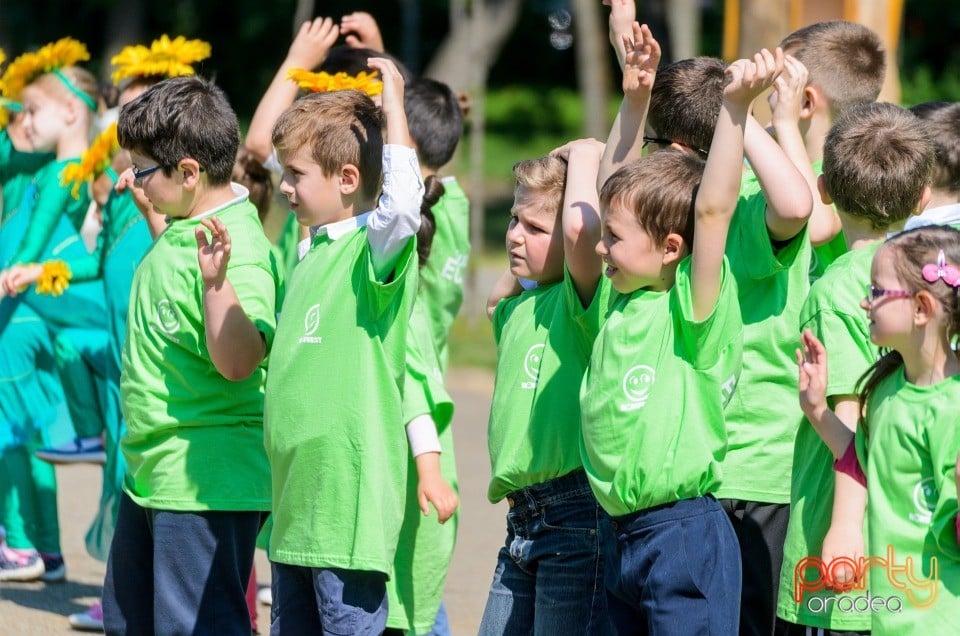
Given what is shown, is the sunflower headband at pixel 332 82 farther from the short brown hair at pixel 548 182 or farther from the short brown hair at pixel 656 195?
the short brown hair at pixel 656 195

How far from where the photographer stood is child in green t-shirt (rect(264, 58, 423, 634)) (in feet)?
11.2

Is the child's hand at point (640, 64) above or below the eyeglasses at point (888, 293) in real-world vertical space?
above

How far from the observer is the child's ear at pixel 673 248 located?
3.23 m

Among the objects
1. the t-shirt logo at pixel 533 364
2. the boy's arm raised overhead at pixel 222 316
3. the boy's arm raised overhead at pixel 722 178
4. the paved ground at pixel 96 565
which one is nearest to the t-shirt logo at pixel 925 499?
the boy's arm raised overhead at pixel 722 178

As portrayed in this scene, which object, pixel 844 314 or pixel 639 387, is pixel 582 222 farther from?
pixel 844 314

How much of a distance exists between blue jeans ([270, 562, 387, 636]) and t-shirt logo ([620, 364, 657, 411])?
794 mm

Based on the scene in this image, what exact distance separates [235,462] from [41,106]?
108 inches

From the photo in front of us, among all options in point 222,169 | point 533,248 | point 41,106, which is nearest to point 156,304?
point 222,169

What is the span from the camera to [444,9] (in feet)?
107

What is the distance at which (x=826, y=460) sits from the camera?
132 inches

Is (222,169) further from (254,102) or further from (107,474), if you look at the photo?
(254,102)

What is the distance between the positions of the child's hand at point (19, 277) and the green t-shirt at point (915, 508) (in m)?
3.04

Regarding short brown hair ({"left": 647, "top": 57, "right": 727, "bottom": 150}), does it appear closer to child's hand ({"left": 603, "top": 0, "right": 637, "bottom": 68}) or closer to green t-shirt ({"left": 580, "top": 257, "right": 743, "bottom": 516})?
child's hand ({"left": 603, "top": 0, "right": 637, "bottom": 68})

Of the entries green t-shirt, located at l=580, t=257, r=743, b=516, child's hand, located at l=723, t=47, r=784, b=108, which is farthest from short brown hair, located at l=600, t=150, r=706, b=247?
child's hand, located at l=723, t=47, r=784, b=108
